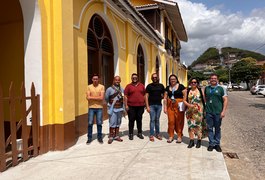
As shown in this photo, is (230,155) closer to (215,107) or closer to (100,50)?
Result: (215,107)

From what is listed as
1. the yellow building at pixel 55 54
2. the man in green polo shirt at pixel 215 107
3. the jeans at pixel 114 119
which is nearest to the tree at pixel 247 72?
the yellow building at pixel 55 54

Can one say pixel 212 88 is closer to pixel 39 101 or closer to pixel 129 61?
pixel 39 101

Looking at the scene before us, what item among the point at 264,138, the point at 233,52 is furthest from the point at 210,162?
the point at 233,52

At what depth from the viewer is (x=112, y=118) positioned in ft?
20.5

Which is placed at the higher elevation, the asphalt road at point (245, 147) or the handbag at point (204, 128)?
the handbag at point (204, 128)

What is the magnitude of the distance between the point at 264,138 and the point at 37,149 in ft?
19.2

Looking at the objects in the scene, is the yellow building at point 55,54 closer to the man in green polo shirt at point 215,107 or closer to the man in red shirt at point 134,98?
the man in red shirt at point 134,98

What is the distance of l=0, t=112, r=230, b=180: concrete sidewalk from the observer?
408cm

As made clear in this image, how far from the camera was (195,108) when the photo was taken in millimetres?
5660

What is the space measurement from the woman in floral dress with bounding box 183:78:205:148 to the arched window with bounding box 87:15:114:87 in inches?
147

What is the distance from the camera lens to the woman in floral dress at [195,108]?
18.5 ft

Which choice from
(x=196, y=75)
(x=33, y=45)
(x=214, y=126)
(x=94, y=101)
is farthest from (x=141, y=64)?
(x=33, y=45)

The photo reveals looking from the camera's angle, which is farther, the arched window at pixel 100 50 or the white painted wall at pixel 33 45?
the arched window at pixel 100 50

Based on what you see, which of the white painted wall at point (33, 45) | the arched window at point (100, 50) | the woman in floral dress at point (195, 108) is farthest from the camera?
the arched window at point (100, 50)
